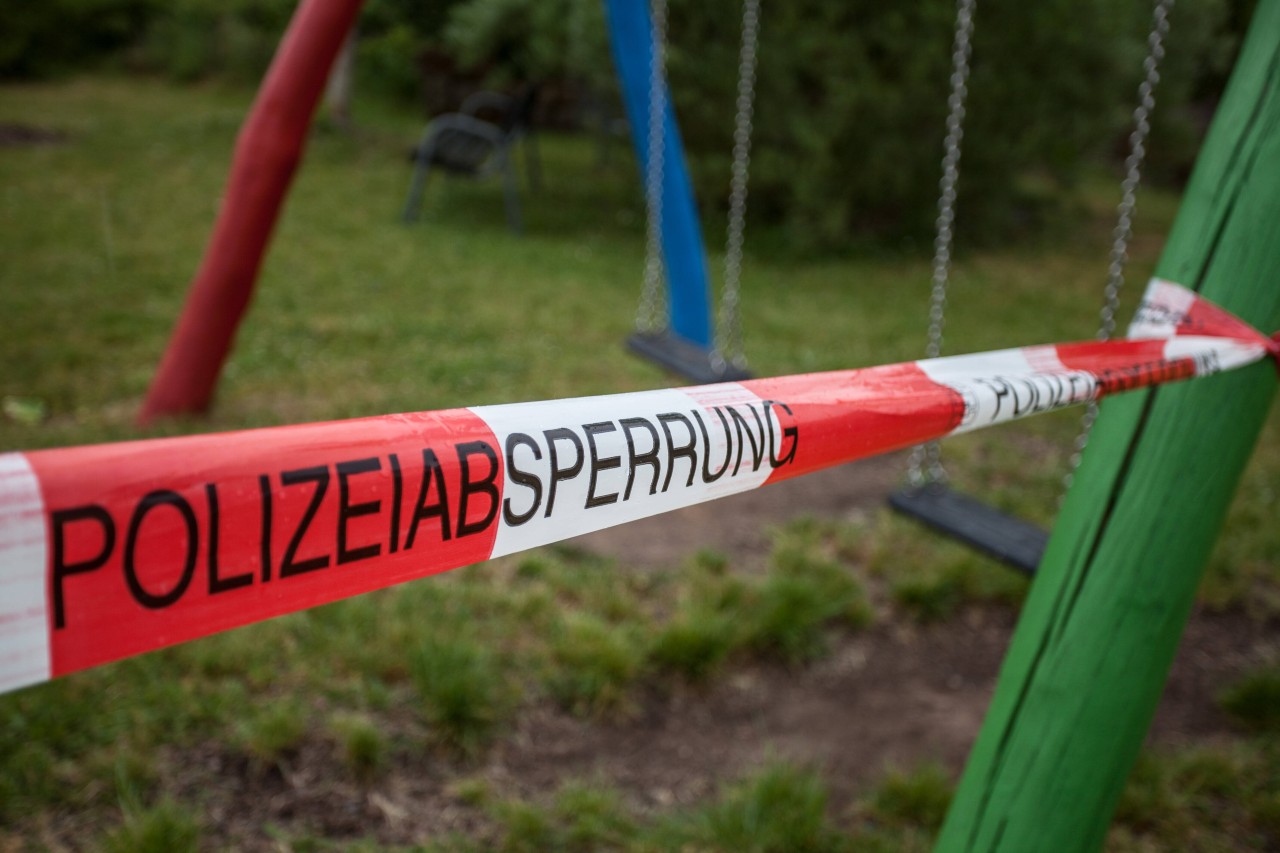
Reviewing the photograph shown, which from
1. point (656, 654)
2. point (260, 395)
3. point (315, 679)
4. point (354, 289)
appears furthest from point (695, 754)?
point (354, 289)

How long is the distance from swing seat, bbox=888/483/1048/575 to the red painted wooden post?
2.53 meters

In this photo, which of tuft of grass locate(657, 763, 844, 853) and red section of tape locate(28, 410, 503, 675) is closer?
red section of tape locate(28, 410, 503, 675)

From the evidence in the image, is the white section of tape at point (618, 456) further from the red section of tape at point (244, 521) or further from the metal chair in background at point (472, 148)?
the metal chair in background at point (472, 148)

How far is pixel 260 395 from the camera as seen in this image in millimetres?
4008

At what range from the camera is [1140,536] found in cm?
147

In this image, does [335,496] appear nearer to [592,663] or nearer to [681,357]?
[592,663]

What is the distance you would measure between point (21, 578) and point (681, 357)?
10.3 feet

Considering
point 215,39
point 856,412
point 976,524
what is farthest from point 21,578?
point 215,39

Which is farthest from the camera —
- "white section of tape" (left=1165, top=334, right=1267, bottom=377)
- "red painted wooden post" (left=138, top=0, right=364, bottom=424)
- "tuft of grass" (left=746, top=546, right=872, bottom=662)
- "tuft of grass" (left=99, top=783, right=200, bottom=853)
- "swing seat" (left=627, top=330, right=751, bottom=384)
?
"red painted wooden post" (left=138, top=0, right=364, bottom=424)

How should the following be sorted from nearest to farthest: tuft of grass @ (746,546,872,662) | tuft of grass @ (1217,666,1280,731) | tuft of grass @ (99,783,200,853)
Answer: tuft of grass @ (99,783,200,853) < tuft of grass @ (1217,666,1280,731) < tuft of grass @ (746,546,872,662)

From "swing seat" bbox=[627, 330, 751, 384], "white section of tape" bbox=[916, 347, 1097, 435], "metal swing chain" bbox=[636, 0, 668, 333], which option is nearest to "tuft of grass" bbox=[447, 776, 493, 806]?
"white section of tape" bbox=[916, 347, 1097, 435]

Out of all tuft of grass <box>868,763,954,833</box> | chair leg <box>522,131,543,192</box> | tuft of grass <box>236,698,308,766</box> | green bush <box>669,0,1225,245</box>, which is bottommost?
tuft of grass <box>236,698,308,766</box>

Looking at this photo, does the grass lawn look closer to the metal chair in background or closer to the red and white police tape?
the metal chair in background

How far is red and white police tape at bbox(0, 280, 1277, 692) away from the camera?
54cm
